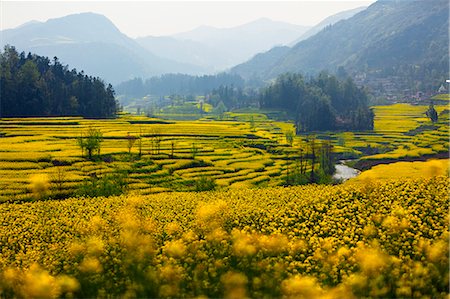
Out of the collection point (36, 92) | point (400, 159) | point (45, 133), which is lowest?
point (400, 159)

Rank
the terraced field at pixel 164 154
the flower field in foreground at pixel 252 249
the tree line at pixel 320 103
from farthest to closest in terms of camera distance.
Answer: the tree line at pixel 320 103
the terraced field at pixel 164 154
the flower field in foreground at pixel 252 249

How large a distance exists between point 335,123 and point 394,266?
274ft

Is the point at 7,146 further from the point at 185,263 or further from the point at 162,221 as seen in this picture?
the point at 185,263

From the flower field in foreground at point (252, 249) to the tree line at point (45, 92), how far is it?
53.7 m

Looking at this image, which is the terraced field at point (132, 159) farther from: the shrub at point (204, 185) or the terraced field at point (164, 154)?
the shrub at point (204, 185)

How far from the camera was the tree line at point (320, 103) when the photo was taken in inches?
3597

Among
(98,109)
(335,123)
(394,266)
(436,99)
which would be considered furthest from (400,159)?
(436,99)

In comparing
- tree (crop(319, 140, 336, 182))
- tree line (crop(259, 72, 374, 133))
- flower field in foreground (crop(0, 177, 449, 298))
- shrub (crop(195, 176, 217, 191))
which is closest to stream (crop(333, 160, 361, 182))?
tree (crop(319, 140, 336, 182))

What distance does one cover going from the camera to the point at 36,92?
70500 mm

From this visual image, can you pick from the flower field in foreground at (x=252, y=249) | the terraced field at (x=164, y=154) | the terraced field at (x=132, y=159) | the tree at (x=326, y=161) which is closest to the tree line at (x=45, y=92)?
the terraced field at (x=164, y=154)

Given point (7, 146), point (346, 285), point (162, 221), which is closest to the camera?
point (346, 285)

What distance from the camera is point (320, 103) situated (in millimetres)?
95688

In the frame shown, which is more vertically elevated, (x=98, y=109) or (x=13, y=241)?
(x=98, y=109)

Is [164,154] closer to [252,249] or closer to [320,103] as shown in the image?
[252,249]
